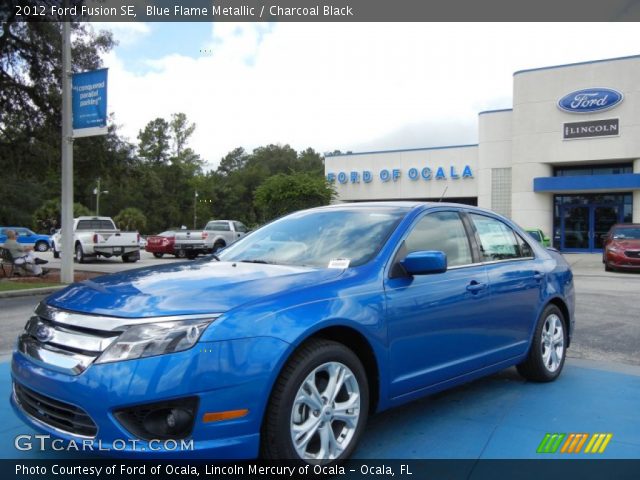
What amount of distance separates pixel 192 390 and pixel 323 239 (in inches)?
67.6

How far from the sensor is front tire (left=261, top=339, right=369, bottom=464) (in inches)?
113

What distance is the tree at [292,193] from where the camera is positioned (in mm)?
36250

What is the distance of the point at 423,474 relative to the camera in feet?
10.9

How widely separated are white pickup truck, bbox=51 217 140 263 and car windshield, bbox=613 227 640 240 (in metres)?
17.9

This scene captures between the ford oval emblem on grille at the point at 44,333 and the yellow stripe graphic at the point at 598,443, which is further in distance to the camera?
the yellow stripe graphic at the point at 598,443

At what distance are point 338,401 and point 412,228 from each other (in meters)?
1.41

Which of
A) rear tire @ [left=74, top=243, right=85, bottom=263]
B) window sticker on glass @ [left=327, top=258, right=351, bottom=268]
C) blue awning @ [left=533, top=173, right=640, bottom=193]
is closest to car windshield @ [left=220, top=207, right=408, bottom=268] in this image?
window sticker on glass @ [left=327, top=258, right=351, bottom=268]

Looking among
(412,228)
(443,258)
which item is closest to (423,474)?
(443,258)

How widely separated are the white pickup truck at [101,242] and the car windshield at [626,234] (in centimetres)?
1792

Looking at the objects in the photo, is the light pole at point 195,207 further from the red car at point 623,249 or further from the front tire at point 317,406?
the front tire at point 317,406

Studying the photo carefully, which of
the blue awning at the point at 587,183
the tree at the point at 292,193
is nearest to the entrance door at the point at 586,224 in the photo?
the blue awning at the point at 587,183

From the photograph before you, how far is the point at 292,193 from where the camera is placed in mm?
36156

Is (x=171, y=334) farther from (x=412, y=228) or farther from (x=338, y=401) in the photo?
(x=412, y=228)

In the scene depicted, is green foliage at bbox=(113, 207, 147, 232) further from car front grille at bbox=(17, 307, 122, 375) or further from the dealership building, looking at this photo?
car front grille at bbox=(17, 307, 122, 375)
